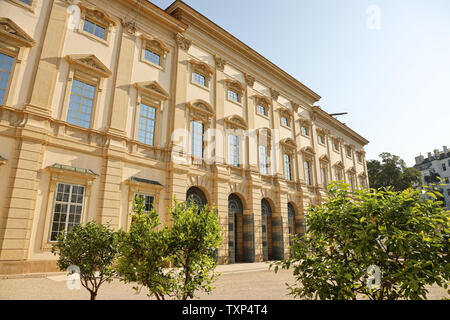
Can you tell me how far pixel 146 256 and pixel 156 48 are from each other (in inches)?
630

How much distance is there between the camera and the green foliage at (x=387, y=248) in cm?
324

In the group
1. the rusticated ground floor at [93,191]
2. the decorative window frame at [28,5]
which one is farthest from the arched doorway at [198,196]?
the decorative window frame at [28,5]

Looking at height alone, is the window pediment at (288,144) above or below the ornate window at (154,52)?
below

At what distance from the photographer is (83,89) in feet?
46.1

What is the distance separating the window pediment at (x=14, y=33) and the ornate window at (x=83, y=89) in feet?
5.58

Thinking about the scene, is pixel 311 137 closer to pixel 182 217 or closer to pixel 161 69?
pixel 161 69

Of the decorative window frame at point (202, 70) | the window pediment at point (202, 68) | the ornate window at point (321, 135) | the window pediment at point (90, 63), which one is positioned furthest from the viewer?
the ornate window at point (321, 135)

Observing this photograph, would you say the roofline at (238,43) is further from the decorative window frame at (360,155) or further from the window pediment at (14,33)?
the decorative window frame at (360,155)

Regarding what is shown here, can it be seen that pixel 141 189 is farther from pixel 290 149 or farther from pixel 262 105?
pixel 290 149

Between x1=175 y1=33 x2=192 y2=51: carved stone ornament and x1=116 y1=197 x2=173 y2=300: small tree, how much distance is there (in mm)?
16006

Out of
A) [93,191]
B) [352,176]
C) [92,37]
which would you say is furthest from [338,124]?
[93,191]

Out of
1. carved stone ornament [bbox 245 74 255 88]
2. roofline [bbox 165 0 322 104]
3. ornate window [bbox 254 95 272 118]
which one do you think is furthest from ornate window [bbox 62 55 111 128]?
Result: ornate window [bbox 254 95 272 118]

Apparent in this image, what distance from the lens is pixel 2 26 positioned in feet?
38.4

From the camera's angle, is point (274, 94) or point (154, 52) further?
point (274, 94)
